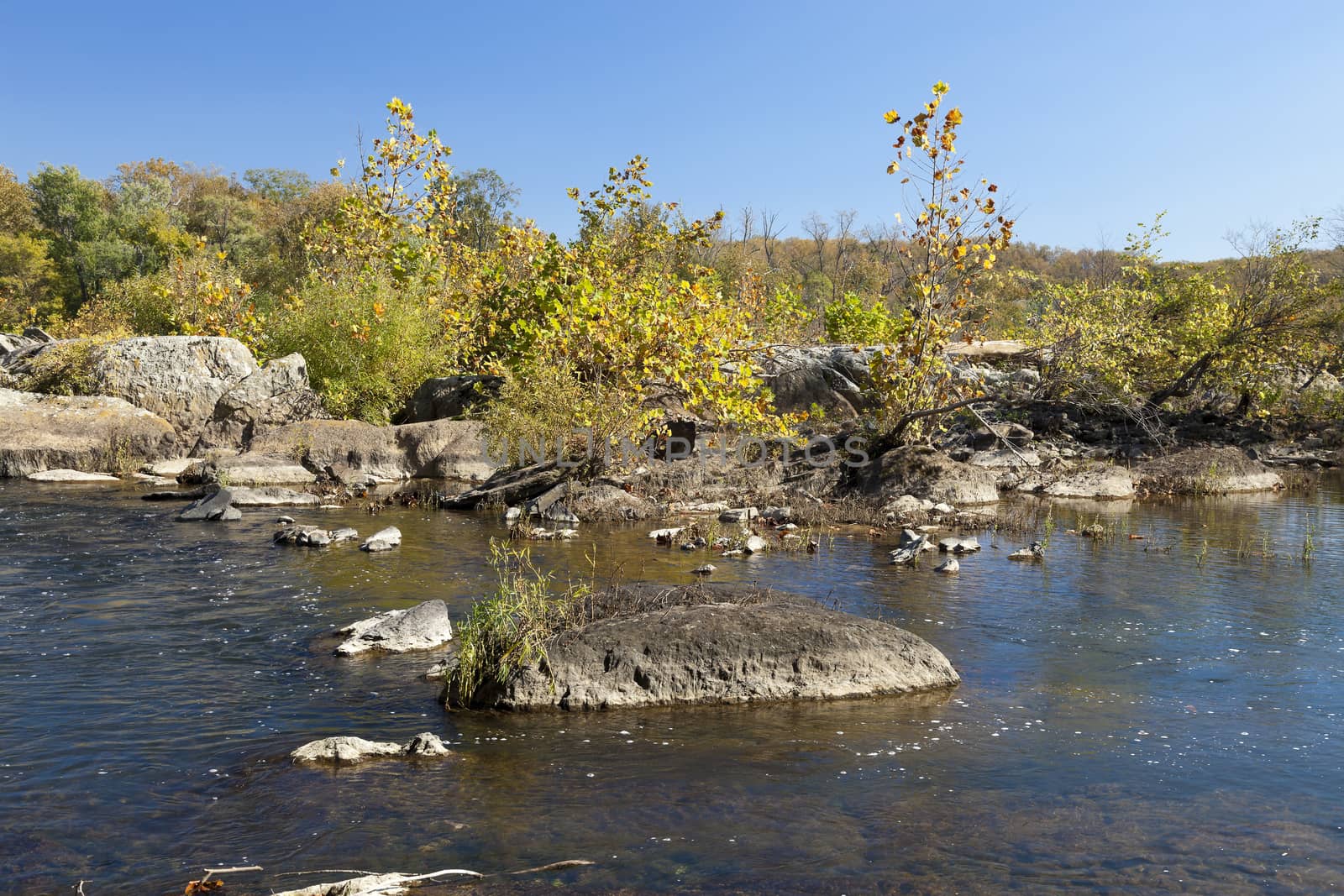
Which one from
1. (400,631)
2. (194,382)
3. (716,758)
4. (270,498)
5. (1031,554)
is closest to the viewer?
(716,758)

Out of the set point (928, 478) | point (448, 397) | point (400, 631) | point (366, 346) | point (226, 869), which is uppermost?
point (366, 346)

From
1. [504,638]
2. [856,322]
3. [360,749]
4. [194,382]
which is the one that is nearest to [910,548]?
[504,638]

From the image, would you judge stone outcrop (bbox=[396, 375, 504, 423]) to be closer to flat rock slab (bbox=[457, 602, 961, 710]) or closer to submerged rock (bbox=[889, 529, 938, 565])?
submerged rock (bbox=[889, 529, 938, 565])

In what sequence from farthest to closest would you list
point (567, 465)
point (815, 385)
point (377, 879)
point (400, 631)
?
point (815, 385)
point (567, 465)
point (400, 631)
point (377, 879)

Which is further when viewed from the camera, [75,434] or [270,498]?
[75,434]

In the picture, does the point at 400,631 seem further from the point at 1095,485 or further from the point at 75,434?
the point at 75,434

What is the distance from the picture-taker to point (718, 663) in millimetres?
6773

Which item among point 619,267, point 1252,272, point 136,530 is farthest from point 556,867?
point 1252,272

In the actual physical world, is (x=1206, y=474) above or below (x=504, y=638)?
above

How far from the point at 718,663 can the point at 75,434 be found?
15.9 meters

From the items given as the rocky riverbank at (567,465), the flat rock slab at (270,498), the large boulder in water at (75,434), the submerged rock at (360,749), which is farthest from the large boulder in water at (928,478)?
the large boulder in water at (75,434)

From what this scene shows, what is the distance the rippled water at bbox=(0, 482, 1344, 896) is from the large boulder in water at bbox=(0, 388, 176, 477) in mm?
9086

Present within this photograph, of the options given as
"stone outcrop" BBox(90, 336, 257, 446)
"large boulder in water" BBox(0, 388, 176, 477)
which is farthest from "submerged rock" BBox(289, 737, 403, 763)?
"stone outcrop" BBox(90, 336, 257, 446)

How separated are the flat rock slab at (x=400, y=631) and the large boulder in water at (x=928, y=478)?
8.90m
